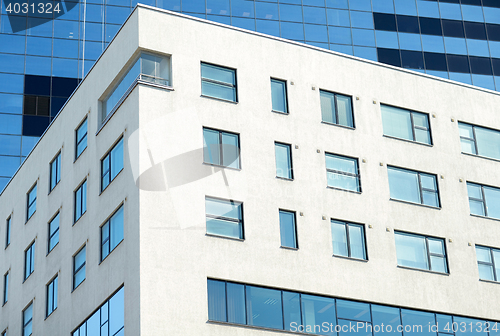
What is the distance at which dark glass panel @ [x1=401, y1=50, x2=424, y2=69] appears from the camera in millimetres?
78900

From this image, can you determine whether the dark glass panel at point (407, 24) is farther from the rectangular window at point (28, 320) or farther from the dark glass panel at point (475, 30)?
the rectangular window at point (28, 320)

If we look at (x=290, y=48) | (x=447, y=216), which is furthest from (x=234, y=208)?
(x=447, y=216)

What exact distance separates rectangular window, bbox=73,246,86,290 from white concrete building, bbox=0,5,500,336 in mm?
145

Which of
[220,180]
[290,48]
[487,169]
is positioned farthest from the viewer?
[487,169]

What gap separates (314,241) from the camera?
35250 millimetres

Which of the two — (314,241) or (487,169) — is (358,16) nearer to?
(487,169)

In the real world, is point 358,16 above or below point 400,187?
above

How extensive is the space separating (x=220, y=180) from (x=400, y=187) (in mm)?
9814

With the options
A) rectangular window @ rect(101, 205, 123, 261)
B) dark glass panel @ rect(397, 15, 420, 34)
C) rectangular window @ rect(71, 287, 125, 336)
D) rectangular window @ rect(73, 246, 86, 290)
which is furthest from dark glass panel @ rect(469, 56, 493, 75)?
rectangular window @ rect(71, 287, 125, 336)

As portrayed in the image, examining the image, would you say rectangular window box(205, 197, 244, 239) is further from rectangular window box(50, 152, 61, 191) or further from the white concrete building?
rectangular window box(50, 152, 61, 191)

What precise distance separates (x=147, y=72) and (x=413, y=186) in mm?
14131

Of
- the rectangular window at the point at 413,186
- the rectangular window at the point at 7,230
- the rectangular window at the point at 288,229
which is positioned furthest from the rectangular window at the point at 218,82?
the rectangular window at the point at 7,230

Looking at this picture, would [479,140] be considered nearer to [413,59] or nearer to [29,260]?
[29,260]

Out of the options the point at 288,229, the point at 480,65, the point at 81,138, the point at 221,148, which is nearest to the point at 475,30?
the point at 480,65
